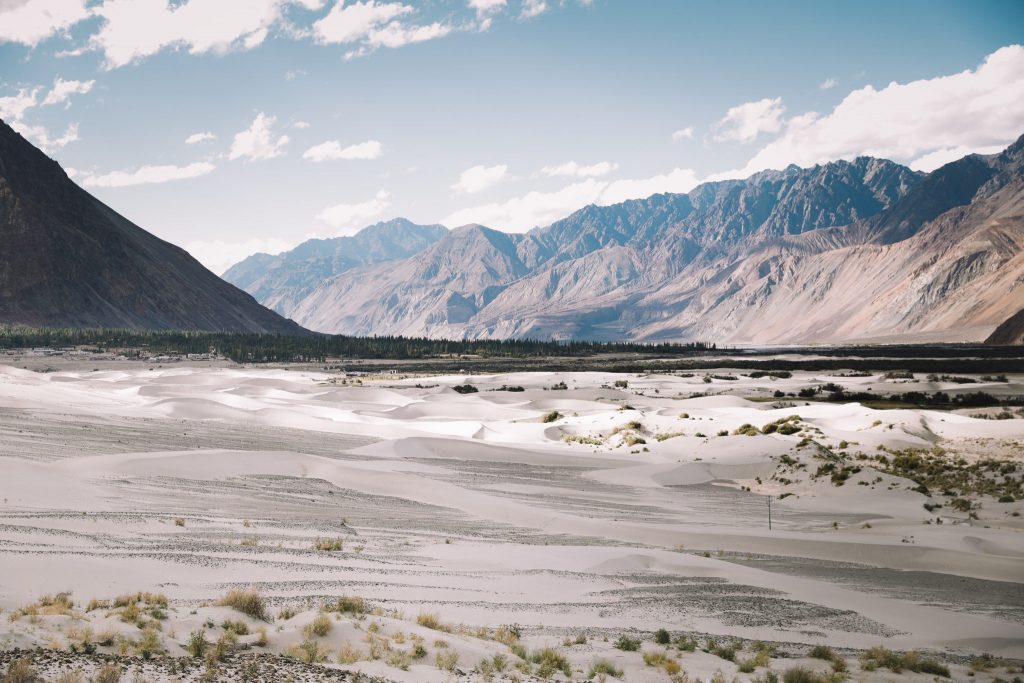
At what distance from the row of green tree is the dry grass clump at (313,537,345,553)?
11520 cm

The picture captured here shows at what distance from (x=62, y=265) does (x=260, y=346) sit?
198ft

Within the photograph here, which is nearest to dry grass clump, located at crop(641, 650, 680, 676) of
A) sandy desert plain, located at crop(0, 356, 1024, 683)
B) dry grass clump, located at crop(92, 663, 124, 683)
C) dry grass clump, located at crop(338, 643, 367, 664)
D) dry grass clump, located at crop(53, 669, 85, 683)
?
sandy desert plain, located at crop(0, 356, 1024, 683)

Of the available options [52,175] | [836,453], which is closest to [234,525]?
[836,453]

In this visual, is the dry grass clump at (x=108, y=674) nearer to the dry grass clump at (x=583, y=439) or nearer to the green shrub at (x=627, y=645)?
the green shrub at (x=627, y=645)

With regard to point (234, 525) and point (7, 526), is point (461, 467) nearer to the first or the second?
point (234, 525)

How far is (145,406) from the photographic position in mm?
51094

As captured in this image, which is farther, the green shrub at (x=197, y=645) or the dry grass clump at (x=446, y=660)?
the dry grass clump at (x=446, y=660)

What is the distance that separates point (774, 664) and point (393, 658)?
5.86 metres

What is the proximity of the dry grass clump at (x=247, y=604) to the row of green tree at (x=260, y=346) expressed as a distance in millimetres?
121020

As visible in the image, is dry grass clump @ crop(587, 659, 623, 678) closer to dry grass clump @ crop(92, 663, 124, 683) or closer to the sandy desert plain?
the sandy desert plain

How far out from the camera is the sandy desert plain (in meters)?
11.0

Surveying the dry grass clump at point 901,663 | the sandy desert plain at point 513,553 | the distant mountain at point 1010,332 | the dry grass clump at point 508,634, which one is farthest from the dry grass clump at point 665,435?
the distant mountain at point 1010,332

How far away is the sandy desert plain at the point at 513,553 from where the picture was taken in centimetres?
1095

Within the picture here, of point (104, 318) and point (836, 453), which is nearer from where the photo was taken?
point (836, 453)
